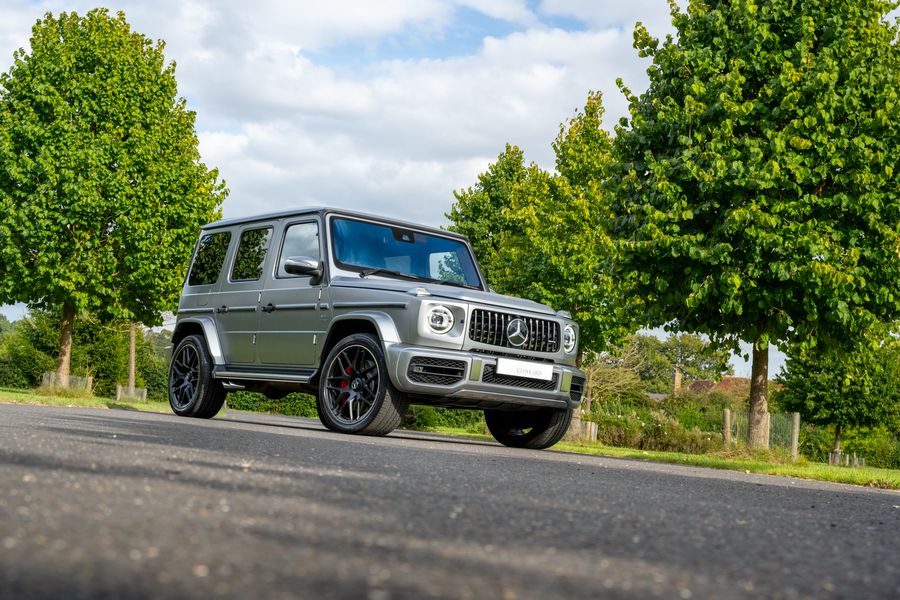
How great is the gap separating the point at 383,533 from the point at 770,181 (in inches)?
499

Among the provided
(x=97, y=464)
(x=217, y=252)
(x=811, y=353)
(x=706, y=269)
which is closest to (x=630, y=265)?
(x=706, y=269)

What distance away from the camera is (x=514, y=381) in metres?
9.39

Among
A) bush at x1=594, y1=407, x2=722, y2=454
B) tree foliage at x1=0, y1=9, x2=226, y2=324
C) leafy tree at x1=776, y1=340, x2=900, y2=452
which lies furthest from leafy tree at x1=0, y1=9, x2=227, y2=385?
leafy tree at x1=776, y1=340, x2=900, y2=452

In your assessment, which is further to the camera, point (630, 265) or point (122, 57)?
point (122, 57)

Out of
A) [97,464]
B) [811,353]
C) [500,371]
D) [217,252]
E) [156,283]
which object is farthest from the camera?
[156,283]

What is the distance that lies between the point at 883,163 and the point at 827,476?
6.44 m

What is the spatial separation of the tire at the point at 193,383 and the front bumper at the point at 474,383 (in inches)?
132

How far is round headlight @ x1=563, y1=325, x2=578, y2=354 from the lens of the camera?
9.95m

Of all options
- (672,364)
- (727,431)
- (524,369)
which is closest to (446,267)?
(524,369)

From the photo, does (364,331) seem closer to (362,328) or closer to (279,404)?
(362,328)

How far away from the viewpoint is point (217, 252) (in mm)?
11797

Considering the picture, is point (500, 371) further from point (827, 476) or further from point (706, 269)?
point (706, 269)

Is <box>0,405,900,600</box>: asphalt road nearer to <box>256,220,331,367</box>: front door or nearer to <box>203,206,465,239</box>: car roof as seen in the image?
<box>256,220,331,367</box>: front door

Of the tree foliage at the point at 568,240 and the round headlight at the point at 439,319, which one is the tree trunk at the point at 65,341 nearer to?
the tree foliage at the point at 568,240
